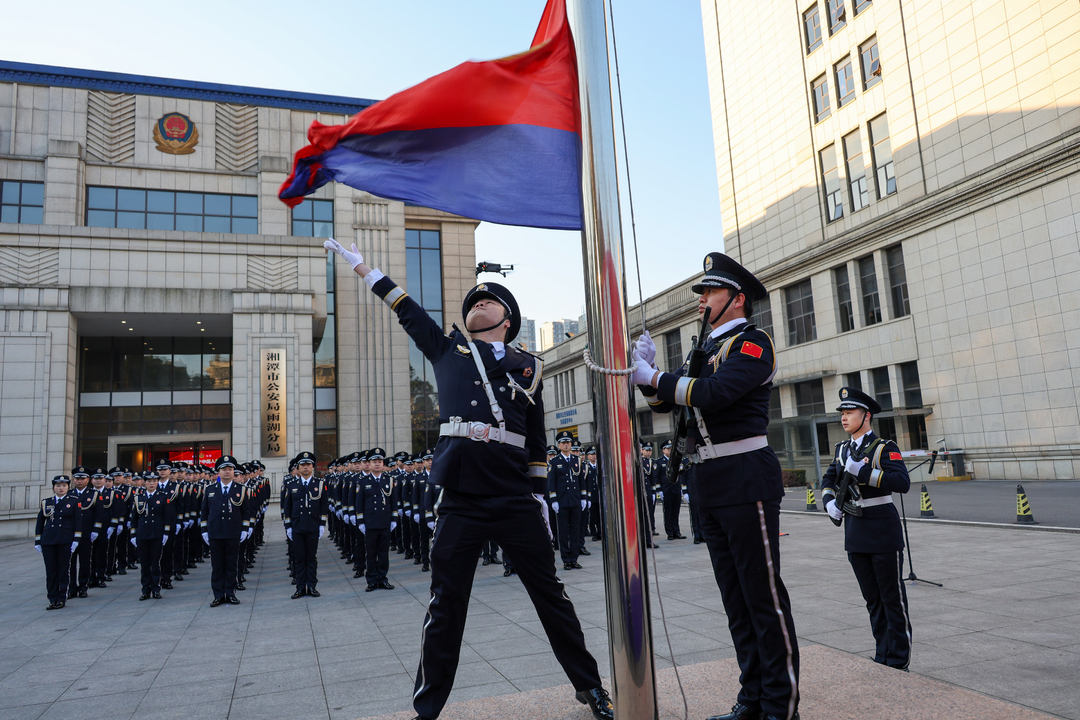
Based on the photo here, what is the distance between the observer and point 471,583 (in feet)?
11.3

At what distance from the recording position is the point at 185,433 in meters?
27.4

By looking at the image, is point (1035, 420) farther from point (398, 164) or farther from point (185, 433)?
point (185, 433)

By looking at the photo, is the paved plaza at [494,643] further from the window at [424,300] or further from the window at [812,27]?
the window at [812,27]

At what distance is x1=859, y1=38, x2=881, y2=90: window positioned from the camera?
28.4 meters

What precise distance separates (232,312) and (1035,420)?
27299 millimetres

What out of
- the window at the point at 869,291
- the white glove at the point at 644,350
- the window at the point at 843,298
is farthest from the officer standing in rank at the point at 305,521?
the window at the point at 843,298

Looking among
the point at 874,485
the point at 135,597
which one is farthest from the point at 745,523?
the point at 135,597

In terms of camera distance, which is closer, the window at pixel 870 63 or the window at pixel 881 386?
the window at pixel 881 386

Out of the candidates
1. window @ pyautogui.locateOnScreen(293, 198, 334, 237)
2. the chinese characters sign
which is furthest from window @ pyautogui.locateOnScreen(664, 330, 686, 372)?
the chinese characters sign

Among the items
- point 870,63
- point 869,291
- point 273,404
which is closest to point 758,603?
point 273,404

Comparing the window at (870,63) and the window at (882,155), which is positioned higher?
the window at (870,63)

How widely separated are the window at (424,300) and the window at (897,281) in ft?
62.4

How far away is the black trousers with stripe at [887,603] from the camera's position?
447 centimetres

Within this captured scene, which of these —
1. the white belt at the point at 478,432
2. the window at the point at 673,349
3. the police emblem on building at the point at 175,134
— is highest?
the police emblem on building at the point at 175,134
